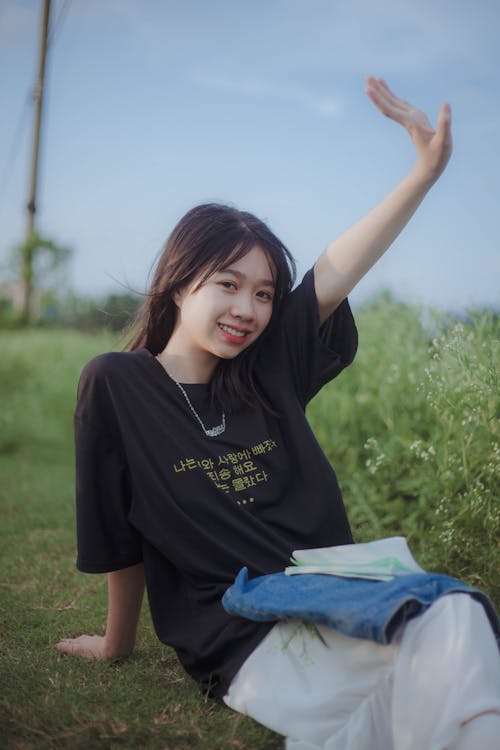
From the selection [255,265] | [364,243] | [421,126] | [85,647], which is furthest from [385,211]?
[85,647]

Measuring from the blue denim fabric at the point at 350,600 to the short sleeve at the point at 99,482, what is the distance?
1.43 feet

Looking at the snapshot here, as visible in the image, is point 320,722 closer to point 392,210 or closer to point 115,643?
point 115,643

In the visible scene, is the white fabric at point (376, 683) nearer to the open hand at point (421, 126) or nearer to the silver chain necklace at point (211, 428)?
the silver chain necklace at point (211, 428)

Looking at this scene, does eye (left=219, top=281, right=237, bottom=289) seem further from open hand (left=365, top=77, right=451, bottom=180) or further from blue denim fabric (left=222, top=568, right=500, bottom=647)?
blue denim fabric (left=222, top=568, right=500, bottom=647)

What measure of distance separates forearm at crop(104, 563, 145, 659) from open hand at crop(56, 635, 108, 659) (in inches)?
1.2

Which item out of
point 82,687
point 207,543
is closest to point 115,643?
point 82,687

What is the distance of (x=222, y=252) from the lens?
2090mm

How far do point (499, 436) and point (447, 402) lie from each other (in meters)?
0.23

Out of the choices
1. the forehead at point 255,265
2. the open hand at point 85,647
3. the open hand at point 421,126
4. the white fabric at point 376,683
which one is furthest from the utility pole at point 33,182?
the white fabric at point 376,683

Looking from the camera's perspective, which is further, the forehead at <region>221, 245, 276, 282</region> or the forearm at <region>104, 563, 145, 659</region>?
the forearm at <region>104, 563, 145, 659</region>

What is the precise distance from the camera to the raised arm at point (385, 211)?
6.06ft

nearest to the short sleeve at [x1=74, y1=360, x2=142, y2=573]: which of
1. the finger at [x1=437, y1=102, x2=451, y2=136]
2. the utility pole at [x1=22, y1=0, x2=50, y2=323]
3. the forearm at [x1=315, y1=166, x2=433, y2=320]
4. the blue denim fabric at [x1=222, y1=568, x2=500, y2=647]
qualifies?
the blue denim fabric at [x1=222, y1=568, x2=500, y2=647]

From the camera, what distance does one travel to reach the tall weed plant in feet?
8.59

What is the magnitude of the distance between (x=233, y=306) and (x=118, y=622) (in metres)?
1.02
